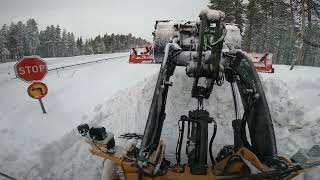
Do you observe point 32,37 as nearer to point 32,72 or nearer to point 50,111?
point 50,111

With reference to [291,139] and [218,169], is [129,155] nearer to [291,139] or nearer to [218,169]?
[218,169]

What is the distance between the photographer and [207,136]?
458 cm

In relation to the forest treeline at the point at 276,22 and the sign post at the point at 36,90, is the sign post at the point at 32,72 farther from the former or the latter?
the forest treeline at the point at 276,22

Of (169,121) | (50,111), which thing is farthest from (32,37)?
(169,121)

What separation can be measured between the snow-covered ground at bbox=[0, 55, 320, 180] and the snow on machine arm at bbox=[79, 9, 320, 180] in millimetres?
2225

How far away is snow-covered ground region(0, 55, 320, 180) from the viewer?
677 centimetres

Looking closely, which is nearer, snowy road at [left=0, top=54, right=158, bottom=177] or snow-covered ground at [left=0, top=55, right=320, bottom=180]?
snow-covered ground at [left=0, top=55, right=320, bottom=180]

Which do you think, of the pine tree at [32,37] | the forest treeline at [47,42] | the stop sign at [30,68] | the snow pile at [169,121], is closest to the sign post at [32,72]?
the stop sign at [30,68]

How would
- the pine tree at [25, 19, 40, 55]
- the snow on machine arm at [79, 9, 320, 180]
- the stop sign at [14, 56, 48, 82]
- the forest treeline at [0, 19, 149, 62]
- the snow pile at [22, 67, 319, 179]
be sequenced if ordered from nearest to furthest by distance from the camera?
the snow on machine arm at [79, 9, 320, 180], the snow pile at [22, 67, 319, 179], the stop sign at [14, 56, 48, 82], the forest treeline at [0, 19, 149, 62], the pine tree at [25, 19, 40, 55]

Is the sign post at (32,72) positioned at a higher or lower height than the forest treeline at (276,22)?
lower

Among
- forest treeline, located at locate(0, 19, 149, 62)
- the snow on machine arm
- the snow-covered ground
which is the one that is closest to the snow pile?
the snow-covered ground

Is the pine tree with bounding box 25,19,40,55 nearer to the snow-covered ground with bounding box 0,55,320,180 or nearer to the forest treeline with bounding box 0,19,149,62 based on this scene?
the forest treeline with bounding box 0,19,149,62

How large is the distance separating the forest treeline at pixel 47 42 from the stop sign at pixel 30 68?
6204cm

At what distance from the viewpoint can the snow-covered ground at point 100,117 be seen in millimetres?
6770
